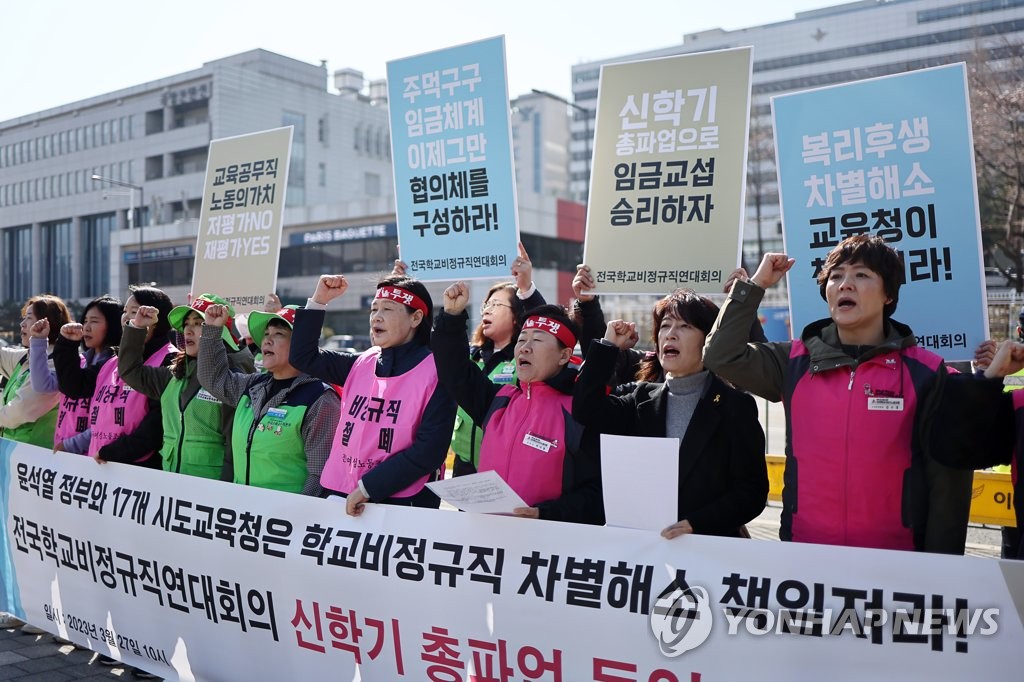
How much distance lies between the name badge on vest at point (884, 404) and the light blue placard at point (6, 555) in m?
4.70

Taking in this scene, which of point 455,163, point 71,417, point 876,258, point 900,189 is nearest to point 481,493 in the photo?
point 876,258

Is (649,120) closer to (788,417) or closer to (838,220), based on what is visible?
(838,220)

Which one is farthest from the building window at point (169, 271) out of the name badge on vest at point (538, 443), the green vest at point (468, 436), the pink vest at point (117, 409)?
the name badge on vest at point (538, 443)

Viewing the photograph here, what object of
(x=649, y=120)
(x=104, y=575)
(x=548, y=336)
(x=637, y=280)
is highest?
(x=649, y=120)

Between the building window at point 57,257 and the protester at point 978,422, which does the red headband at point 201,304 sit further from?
the building window at point 57,257

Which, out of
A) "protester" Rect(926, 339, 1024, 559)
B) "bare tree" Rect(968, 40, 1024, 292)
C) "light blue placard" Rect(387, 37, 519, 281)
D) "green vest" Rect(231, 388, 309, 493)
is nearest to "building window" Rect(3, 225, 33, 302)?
"bare tree" Rect(968, 40, 1024, 292)

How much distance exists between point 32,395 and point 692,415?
14.3ft

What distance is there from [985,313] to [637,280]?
1510 millimetres

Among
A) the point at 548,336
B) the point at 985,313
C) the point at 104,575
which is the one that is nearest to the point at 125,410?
the point at 104,575

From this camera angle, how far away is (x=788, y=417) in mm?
3430

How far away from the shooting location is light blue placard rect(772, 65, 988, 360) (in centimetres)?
400

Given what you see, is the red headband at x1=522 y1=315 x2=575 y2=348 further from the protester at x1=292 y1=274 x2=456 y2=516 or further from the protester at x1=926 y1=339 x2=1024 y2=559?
the protester at x1=926 y1=339 x2=1024 y2=559

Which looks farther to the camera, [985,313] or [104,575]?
[104,575]

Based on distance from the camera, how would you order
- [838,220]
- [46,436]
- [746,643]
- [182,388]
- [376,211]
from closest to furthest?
[746,643] < [838,220] < [182,388] < [46,436] < [376,211]
